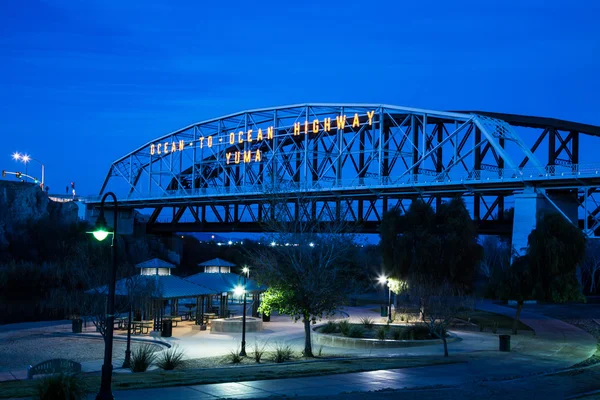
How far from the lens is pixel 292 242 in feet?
105

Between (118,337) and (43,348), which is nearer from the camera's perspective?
(43,348)

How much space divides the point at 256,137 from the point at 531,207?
4901 cm

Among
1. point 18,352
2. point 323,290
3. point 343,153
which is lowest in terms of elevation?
point 18,352

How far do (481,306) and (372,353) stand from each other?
3025cm

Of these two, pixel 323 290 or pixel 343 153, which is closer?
pixel 323 290

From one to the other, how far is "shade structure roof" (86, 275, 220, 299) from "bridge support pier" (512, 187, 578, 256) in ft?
97.5

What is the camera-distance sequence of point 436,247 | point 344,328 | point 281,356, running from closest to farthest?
point 281,356 < point 344,328 < point 436,247

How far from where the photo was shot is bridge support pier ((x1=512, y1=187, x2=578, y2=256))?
58281 mm

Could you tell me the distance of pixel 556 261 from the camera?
3900 centimetres

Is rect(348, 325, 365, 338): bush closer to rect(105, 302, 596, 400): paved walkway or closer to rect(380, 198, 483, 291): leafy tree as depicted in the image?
rect(105, 302, 596, 400): paved walkway

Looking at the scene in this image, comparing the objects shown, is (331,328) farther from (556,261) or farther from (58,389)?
(58,389)

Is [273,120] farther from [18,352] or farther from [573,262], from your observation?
[18,352]

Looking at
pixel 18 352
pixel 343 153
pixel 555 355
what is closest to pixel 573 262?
pixel 555 355

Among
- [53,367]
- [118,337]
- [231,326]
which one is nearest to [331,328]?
[231,326]
